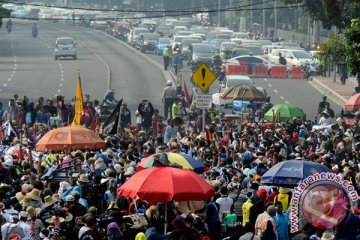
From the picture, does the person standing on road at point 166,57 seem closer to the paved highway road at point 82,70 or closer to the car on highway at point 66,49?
the paved highway road at point 82,70

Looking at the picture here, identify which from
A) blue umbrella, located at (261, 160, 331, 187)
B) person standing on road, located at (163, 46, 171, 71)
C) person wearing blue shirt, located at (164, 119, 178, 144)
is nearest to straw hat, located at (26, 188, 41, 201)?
blue umbrella, located at (261, 160, 331, 187)

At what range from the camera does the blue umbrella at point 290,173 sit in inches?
818

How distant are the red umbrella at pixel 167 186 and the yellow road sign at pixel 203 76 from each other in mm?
10614

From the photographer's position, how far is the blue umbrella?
20.8 meters

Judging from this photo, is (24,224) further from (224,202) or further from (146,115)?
(146,115)

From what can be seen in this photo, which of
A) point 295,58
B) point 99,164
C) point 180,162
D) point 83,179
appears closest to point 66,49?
point 295,58

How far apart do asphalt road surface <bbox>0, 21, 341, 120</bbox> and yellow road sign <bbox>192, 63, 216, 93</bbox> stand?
18450mm

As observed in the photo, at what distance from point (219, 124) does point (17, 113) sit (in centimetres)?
524

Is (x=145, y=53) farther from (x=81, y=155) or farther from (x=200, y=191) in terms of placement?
(x=200, y=191)

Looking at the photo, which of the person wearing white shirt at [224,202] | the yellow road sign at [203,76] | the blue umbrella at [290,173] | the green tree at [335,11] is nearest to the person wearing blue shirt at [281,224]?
the person wearing white shirt at [224,202]

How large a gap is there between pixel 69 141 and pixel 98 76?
38064mm

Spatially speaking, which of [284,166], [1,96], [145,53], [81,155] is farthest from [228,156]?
[145,53]

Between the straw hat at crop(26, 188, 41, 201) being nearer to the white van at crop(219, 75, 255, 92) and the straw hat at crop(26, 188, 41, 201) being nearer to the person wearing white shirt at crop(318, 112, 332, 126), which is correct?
the person wearing white shirt at crop(318, 112, 332, 126)

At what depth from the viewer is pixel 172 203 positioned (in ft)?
65.8
